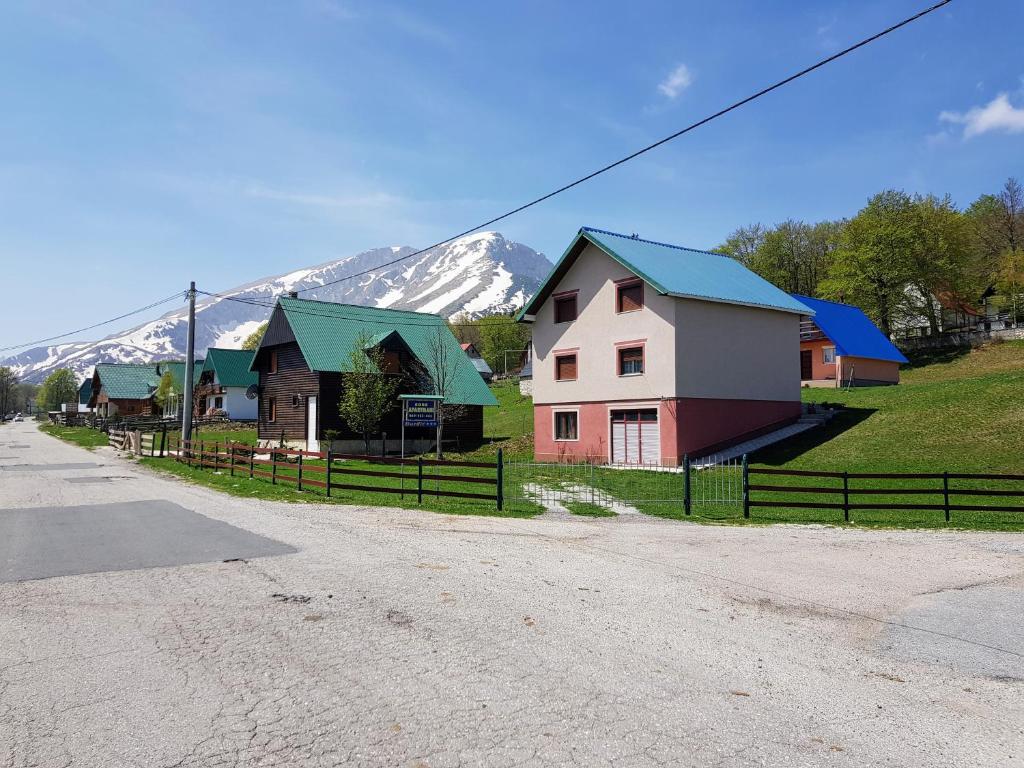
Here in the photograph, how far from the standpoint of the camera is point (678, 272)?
31531 mm

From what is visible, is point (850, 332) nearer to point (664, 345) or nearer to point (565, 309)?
point (565, 309)

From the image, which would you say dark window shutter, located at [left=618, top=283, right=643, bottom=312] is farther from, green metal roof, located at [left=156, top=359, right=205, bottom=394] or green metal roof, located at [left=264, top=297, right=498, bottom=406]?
green metal roof, located at [left=156, top=359, right=205, bottom=394]

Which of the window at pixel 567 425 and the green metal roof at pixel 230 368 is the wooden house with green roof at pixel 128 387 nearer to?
the green metal roof at pixel 230 368

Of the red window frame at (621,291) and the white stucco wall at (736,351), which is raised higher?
the red window frame at (621,291)

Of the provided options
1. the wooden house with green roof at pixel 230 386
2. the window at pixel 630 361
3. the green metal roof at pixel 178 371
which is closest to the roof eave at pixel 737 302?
the window at pixel 630 361

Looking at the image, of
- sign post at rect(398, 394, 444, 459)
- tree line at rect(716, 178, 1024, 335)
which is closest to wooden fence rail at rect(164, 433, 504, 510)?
sign post at rect(398, 394, 444, 459)

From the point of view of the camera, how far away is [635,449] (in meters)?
30.4

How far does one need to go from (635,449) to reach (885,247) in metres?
44.0

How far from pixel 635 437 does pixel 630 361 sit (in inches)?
137

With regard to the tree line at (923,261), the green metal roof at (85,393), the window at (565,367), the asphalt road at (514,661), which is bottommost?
the asphalt road at (514,661)

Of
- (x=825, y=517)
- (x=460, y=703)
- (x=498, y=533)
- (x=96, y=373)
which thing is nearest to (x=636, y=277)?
(x=825, y=517)

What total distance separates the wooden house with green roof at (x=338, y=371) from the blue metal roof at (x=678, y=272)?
8.53 meters

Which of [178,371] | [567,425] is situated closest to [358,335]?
[567,425]

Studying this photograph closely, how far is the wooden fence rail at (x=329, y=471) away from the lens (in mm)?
17703
